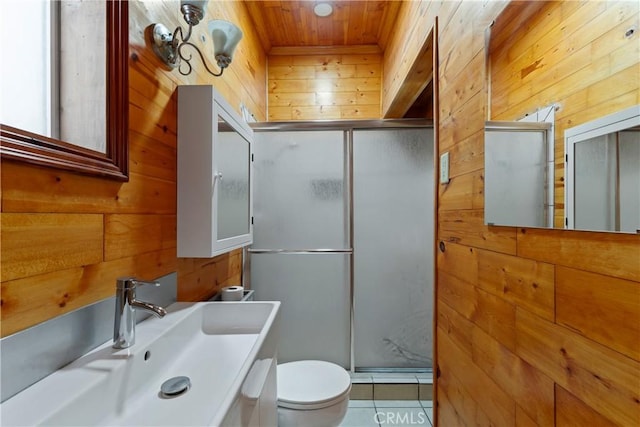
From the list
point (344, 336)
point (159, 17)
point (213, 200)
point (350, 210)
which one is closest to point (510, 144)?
point (213, 200)

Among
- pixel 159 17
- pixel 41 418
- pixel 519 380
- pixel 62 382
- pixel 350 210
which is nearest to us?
pixel 41 418

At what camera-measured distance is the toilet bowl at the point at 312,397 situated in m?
1.36

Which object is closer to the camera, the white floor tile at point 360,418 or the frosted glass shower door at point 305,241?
the white floor tile at point 360,418

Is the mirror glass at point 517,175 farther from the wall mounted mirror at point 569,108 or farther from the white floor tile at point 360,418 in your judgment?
the white floor tile at point 360,418

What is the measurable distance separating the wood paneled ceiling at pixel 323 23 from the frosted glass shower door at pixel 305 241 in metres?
0.93

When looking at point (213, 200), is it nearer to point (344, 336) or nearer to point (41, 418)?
point (41, 418)

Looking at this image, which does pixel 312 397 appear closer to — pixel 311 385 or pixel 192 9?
pixel 311 385

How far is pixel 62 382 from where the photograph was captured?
0.61 metres

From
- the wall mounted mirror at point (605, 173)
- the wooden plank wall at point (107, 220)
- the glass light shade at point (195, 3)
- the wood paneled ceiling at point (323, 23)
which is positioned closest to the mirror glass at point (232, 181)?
the wooden plank wall at point (107, 220)

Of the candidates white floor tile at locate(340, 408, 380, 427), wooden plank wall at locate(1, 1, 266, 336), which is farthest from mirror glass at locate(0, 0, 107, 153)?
white floor tile at locate(340, 408, 380, 427)

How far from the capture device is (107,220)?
0.80m

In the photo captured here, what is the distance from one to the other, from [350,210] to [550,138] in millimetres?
1561

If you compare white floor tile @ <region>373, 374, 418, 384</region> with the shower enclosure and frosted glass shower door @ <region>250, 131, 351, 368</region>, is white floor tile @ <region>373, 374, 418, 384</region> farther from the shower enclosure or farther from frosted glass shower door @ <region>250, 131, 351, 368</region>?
frosted glass shower door @ <region>250, 131, 351, 368</region>

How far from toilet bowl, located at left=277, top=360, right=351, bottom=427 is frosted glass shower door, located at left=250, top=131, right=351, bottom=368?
0.54 meters
